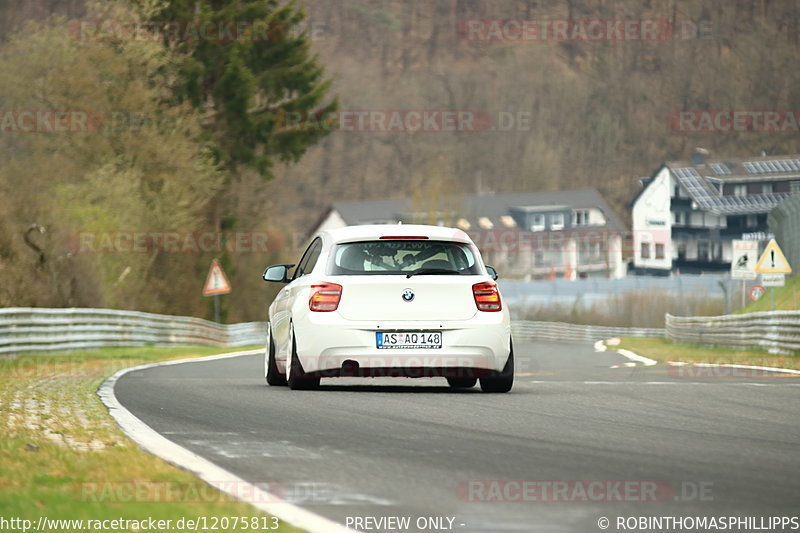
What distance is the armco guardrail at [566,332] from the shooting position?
66.3m

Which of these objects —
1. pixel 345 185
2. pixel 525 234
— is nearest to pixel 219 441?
pixel 525 234

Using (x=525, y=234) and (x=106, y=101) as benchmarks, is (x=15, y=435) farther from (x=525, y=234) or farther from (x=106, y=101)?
(x=525, y=234)

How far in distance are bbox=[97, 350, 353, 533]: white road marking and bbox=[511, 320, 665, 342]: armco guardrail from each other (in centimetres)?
5563

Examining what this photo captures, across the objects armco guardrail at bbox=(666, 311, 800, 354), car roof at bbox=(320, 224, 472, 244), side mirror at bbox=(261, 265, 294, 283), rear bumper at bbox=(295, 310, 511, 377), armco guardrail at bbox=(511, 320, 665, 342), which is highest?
car roof at bbox=(320, 224, 472, 244)

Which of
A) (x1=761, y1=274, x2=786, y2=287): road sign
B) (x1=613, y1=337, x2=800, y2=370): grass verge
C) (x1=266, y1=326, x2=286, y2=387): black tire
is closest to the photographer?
(x1=266, y1=326, x2=286, y2=387): black tire

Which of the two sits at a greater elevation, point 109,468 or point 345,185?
point 345,185

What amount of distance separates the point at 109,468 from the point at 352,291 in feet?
19.3

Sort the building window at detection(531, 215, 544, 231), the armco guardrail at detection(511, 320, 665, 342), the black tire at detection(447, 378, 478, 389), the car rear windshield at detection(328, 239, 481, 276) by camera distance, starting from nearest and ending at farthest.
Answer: the car rear windshield at detection(328, 239, 481, 276)
the black tire at detection(447, 378, 478, 389)
the armco guardrail at detection(511, 320, 665, 342)
the building window at detection(531, 215, 544, 231)

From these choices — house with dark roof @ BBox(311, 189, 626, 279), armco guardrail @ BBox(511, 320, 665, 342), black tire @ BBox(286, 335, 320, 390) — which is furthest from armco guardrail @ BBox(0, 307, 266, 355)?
house with dark roof @ BBox(311, 189, 626, 279)

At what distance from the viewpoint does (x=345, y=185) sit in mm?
152000

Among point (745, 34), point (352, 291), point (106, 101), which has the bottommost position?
point (352, 291)

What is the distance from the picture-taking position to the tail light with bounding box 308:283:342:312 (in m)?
13.5

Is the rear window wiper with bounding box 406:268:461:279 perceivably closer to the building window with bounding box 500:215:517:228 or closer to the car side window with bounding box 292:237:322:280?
the car side window with bounding box 292:237:322:280

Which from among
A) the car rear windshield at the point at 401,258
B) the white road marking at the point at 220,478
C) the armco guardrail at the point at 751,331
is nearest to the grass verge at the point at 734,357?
the armco guardrail at the point at 751,331
